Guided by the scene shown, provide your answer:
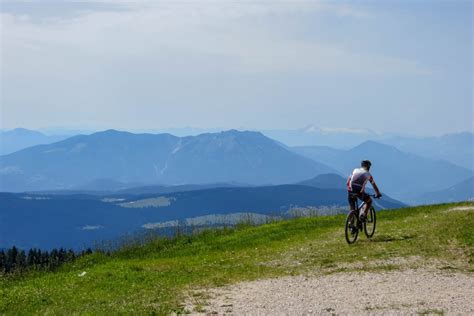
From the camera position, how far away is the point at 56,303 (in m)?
14.4

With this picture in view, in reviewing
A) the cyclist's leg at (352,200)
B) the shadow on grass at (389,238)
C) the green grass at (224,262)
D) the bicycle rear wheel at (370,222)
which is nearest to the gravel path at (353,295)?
the green grass at (224,262)

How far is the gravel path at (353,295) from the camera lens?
12.1m

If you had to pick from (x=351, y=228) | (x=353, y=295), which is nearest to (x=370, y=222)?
(x=351, y=228)

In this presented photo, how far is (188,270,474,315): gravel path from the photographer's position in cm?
1208

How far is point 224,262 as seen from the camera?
20031mm

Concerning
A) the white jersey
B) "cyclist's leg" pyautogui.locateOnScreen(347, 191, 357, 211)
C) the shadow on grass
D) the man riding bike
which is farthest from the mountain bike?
the white jersey

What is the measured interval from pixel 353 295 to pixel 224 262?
7505 mm

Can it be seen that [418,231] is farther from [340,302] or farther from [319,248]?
[340,302]

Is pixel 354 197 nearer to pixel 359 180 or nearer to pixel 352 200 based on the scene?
pixel 352 200

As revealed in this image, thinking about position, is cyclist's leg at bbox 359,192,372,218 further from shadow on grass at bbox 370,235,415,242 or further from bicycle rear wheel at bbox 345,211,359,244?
shadow on grass at bbox 370,235,415,242

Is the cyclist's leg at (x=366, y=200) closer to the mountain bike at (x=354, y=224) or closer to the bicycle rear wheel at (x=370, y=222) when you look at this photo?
the mountain bike at (x=354, y=224)

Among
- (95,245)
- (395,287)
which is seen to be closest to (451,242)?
(395,287)

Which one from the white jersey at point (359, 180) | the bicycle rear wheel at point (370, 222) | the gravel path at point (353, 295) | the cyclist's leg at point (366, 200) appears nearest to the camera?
the gravel path at point (353, 295)

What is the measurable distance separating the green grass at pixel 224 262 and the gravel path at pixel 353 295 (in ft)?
3.32
